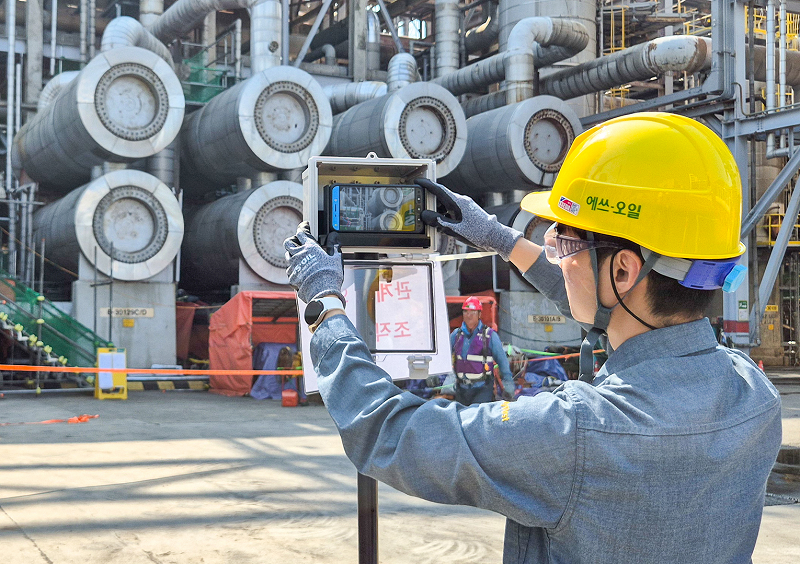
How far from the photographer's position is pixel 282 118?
1859 centimetres

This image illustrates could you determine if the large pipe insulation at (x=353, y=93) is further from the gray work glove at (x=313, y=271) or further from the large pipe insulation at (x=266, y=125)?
the gray work glove at (x=313, y=271)

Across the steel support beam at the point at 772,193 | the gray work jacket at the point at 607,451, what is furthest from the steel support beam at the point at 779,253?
the gray work jacket at the point at 607,451

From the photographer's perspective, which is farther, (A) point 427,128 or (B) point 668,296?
(A) point 427,128

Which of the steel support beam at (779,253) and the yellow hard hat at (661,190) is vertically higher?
the steel support beam at (779,253)

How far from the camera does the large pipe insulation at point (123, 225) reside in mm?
17172

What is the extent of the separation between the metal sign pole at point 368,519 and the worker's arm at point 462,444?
50.6 inches

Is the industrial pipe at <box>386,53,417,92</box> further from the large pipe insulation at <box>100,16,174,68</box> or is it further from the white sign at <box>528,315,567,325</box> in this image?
the white sign at <box>528,315,567,325</box>

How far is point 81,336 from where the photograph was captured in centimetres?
1579

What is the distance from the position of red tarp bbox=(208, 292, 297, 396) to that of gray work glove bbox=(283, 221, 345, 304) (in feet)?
43.7

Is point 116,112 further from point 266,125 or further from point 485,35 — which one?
point 485,35

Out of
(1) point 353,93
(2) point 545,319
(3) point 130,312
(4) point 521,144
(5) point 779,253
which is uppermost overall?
(1) point 353,93

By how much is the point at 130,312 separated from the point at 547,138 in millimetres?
10313

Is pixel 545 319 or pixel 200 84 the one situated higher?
pixel 200 84

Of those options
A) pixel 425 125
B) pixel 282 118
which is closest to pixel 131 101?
pixel 282 118
